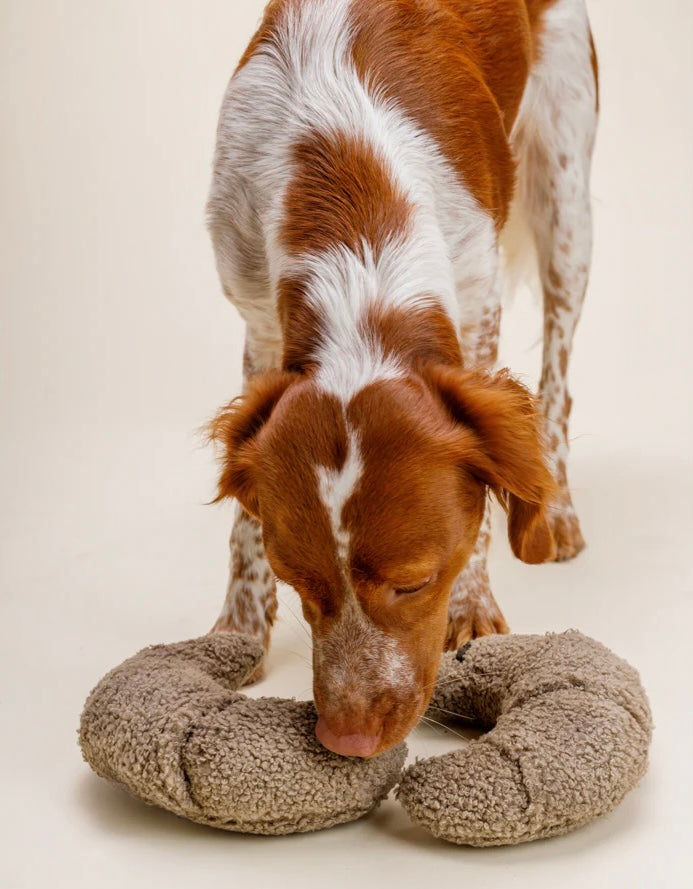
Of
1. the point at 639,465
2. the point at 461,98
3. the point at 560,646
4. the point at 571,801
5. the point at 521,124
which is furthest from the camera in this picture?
the point at 639,465

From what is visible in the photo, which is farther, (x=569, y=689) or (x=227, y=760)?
(x=569, y=689)

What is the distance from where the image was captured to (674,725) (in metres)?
3.21

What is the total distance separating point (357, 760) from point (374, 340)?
0.80m

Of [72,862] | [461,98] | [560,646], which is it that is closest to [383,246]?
[461,98]

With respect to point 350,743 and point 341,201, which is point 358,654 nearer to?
point 350,743

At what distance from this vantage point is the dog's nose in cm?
272

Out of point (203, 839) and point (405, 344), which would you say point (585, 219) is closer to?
point (405, 344)

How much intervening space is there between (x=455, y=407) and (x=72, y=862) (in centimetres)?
110

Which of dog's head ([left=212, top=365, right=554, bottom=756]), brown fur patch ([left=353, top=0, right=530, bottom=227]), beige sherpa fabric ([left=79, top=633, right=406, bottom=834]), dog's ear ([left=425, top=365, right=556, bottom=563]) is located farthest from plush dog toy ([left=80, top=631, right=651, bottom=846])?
brown fur patch ([left=353, top=0, right=530, bottom=227])

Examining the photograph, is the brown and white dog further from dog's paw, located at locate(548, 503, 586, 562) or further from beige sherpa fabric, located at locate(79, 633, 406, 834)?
dog's paw, located at locate(548, 503, 586, 562)

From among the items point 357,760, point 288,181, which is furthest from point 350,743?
point 288,181

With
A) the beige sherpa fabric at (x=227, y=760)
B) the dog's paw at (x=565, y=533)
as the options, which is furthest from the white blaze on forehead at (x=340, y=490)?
the dog's paw at (x=565, y=533)

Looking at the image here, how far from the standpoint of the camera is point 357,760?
2805mm

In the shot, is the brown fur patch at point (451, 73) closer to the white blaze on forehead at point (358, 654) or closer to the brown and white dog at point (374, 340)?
the brown and white dog at point (374, 340)
